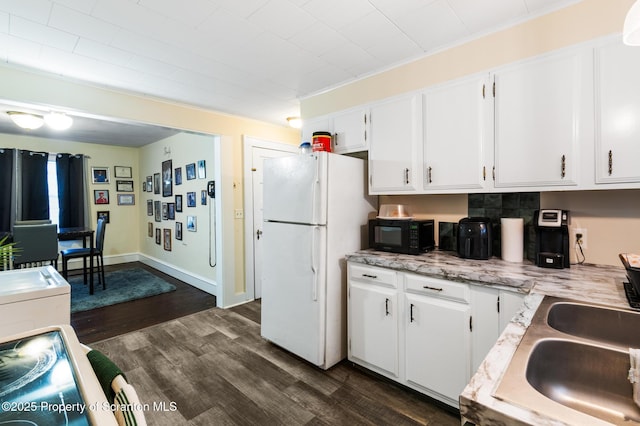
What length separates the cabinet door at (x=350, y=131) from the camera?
2.55 meters

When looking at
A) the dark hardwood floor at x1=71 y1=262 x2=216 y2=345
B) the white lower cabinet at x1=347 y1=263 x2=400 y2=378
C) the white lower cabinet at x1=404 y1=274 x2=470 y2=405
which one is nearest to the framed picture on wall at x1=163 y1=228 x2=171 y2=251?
the dark hardwood floor at x1=71 y1=262 x2=216 y2=345

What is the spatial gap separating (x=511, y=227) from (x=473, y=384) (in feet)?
5.02

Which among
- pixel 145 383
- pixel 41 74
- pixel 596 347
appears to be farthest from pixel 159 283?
pixel 596 347

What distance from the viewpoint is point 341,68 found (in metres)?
2.48

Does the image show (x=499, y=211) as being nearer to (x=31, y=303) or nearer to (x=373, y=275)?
(x=373, y=275)

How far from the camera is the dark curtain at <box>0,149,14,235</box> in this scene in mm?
4719

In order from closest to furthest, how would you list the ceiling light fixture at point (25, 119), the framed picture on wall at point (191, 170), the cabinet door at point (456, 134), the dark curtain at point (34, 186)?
the cabinet door at point (456, 134) < the ceiling light fixture at point (25, 119) < the framed picture on wall at point (191, 170) < the dark curtain at point (34, 186)

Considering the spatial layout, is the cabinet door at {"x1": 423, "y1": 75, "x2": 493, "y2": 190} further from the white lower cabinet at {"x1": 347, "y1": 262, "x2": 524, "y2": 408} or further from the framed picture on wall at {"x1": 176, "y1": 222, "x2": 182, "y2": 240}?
the framed picture on wall at {"x1": 176, "y1": 222, "x2": 182, "y2": 240}

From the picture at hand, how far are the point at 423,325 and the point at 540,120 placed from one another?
1.43 m

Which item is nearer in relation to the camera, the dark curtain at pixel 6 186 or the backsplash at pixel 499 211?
the backsplash at pixel 499 211

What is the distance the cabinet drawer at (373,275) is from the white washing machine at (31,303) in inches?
69.7

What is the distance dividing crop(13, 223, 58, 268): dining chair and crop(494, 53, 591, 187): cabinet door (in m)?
5.09

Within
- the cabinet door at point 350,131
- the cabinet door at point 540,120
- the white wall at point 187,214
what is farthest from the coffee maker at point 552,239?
the white wall at point 187,214

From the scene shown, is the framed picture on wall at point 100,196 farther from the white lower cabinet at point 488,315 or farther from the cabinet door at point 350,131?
the white lower cabinet at point 488,315
